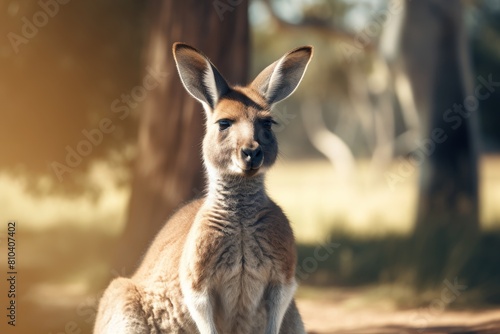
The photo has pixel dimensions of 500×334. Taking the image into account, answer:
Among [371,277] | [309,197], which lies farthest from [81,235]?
[309,197]

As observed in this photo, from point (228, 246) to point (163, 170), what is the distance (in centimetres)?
430

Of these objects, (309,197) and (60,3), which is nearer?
(60,3)

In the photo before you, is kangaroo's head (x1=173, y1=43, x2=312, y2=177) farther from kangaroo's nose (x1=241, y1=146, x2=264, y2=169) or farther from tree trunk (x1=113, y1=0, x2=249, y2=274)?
tree trunk (x1=113, y1=0, x2=249, y2=274)

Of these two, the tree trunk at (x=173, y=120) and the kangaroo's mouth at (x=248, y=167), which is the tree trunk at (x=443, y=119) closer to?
the tree trunk at (x=173, y=120)

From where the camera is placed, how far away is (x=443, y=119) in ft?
40.2

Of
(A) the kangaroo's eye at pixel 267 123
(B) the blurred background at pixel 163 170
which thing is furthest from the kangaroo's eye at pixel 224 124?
(B) the blurred background at pixel 163 170

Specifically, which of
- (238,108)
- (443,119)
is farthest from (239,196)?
(443,119)

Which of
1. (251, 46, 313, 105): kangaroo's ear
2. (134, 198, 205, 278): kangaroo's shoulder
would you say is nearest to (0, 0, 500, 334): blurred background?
(134, 198, 205, 278): kangaroo's shoulder

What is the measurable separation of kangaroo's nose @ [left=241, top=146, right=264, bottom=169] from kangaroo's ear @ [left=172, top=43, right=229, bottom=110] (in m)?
0.63

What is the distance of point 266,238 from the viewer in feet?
18.4

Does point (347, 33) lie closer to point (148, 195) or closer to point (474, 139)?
point (474, 139)

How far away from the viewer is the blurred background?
376 inches

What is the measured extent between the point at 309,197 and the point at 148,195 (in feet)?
38.6

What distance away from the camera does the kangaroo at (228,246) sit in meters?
5.54
